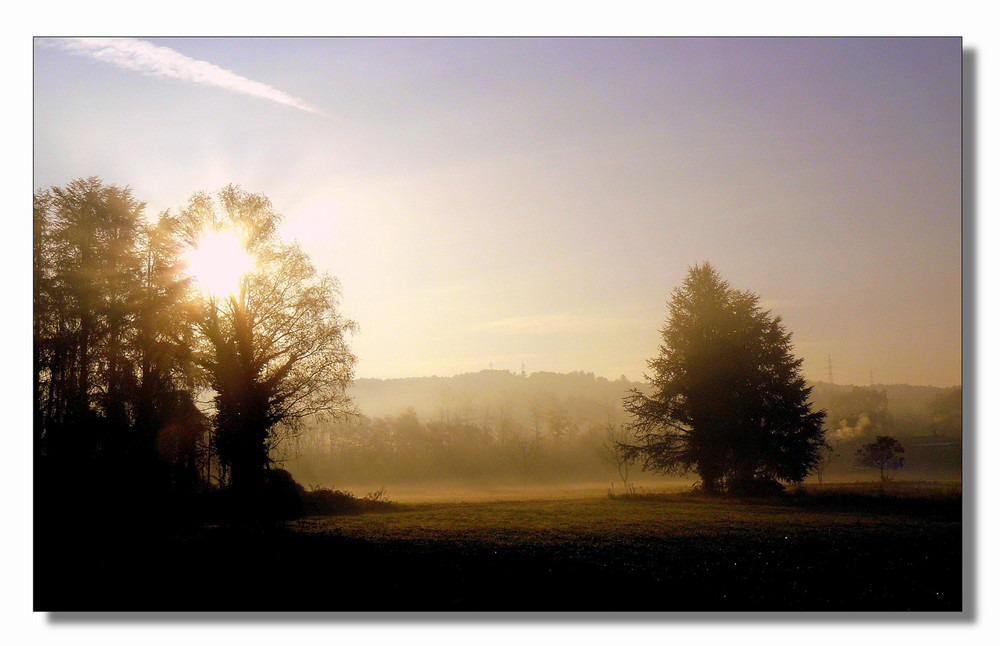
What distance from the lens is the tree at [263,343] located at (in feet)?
18.1

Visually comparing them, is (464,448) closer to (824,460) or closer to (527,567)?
(527,567)

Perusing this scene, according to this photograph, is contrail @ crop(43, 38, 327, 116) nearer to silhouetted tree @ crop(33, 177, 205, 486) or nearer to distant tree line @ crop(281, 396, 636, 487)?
silhouetted tree @ crop(33, 177, 205, 486)

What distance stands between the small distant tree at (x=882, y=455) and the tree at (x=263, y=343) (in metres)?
5.11

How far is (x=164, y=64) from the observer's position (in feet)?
17.2

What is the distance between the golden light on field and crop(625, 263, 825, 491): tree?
4.13 meters

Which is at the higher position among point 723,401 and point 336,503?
point 723,401

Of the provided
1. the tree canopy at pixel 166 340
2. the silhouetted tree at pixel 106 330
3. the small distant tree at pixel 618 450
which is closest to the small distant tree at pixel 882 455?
the small distant tree at pixel 618 450

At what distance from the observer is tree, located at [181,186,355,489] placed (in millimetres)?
5508

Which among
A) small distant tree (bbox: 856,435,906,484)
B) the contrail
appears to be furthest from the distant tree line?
the contrail

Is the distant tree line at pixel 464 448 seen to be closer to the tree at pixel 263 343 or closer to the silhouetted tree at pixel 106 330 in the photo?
the tree at pixel 263 343

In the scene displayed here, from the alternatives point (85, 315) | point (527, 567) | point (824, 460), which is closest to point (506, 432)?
point (527, 567)

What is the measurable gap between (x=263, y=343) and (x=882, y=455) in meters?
6.22

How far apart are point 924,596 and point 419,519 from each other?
4467mm
